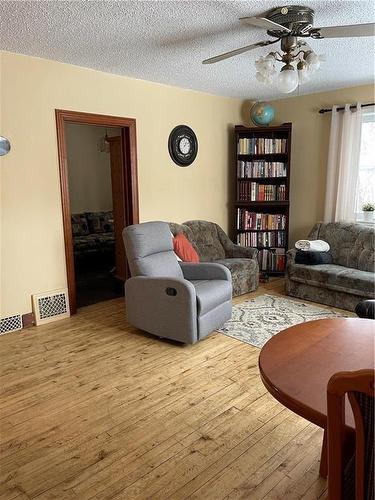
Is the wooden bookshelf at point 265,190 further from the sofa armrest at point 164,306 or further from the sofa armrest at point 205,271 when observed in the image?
the sofa armrest at point 164,306

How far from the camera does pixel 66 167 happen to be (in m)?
3.58

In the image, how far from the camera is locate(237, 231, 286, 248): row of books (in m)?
5.04

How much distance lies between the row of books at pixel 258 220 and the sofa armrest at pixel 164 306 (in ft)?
7.81

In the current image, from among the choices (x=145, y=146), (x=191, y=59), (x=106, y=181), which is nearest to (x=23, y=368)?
(x=145, y=146)

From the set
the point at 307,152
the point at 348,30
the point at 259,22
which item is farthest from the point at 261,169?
the point at 259,22

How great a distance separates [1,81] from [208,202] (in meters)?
2.80

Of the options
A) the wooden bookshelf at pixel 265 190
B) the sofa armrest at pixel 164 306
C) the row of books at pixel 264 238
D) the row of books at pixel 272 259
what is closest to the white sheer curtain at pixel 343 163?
the wooden bookshelf at pixel 265 190

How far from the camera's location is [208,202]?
5027mm

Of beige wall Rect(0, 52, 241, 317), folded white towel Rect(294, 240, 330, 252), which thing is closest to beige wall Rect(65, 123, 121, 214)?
beige wall Rect(0, 52, 241, 317)

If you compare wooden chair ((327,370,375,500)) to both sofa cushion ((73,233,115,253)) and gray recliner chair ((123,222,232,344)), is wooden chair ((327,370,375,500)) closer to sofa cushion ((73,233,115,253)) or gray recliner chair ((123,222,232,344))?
gray recliner chair ((123,222,232,344))

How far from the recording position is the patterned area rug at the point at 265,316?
3.23 meters

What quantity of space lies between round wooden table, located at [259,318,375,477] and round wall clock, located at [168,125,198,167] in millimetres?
3239

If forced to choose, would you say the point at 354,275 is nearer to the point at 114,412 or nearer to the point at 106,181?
the point at 114,412

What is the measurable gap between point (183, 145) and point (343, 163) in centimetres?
198
